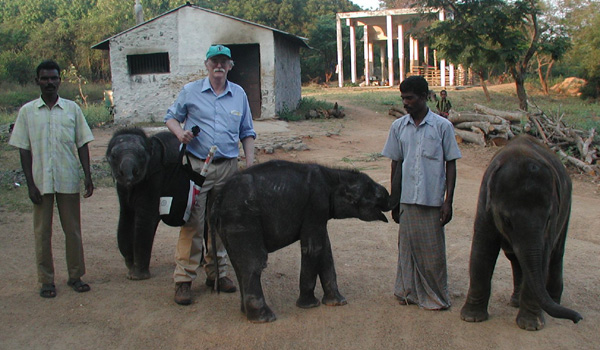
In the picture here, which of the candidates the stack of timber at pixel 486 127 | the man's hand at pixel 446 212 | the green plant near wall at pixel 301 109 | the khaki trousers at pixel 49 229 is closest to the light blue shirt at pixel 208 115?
the khaki trousers at pixel 49 229

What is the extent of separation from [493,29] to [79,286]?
68.1 feet

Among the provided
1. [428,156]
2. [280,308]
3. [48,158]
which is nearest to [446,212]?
[428,156]

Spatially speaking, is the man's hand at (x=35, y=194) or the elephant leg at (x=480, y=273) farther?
the man's hand at (x=35, y=194)

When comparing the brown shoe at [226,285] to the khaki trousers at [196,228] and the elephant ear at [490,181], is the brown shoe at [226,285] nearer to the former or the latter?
the khaki trousers at [196,228]

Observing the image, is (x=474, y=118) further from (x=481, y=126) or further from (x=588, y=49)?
(x=588, y=49)

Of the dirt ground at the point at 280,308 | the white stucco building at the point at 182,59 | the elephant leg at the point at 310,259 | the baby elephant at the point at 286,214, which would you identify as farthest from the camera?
the white stucco building at the point at 182,59

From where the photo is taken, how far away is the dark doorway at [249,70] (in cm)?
2078

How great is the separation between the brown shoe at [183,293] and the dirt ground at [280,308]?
6 cm

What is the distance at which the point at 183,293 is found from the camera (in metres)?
4.80

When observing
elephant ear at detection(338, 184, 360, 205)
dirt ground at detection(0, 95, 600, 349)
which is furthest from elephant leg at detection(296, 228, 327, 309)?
elephant ear at detection(338, 184, 360, 205)

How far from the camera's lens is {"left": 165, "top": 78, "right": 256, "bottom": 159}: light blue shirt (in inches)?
191

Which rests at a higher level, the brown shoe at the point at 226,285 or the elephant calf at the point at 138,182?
the elephant calf at the point at 138,182

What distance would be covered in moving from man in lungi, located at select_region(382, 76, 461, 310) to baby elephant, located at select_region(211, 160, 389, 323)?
325 millimetres

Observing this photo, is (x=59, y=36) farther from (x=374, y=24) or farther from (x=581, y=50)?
(x=581, y=50)
